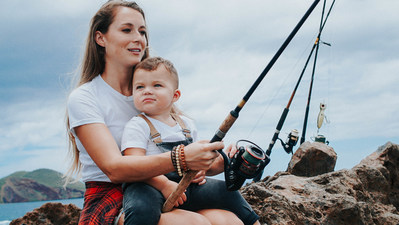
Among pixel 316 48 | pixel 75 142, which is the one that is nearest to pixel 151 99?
pixel 75 142

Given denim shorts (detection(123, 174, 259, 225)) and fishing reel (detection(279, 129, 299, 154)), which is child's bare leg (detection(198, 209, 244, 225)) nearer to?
denim shorts (detection(123, 174, 259, 225))

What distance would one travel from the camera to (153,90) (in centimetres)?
265

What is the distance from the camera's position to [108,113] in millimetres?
2713

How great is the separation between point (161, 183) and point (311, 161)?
6078 mm

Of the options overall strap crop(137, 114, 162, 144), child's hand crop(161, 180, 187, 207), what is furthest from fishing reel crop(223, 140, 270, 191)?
overall strap crop(137, 114, 162, 144)

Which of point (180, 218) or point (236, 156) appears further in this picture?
point (236, 156)

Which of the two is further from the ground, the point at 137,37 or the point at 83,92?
the point at 137,37

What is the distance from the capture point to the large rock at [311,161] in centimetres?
790

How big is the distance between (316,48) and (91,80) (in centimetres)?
872

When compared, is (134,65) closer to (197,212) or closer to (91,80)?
(91,80)

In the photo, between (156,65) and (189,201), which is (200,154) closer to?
(189,201)

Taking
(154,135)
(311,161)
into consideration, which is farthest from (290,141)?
(154,135)

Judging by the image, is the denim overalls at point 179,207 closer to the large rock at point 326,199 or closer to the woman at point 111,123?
the woman at point 111,123

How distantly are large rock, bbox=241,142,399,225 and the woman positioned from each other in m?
0.93
